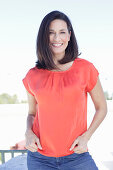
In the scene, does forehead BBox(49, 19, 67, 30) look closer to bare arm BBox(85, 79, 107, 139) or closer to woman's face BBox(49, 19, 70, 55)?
woman's face BBox(49, 19, 70, 55)

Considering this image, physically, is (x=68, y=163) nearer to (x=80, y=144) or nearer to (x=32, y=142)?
(x=80, y=144)

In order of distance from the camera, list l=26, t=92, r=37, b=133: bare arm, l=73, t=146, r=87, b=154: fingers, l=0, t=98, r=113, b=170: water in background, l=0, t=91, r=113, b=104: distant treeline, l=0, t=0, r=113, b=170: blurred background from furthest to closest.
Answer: l=0, t=91, r=113, b=104: distant treeline
l=0, t=0, r=113, b=170: blurred background
l=0, t=98, r=113, b=170: water in background
l=26, t=92, r=37, b=133: bare arm
l=73, t=146, r=87, b=154: fingers

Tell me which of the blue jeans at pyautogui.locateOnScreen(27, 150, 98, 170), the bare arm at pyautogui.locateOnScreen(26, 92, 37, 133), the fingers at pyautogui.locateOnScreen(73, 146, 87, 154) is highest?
the bare arm at pyautogui.locateOnScreen(26, 92, 37, 133)

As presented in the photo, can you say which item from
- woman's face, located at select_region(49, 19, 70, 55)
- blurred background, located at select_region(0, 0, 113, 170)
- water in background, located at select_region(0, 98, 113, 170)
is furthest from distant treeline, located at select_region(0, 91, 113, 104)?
woman's face, located at select_region(49, 19, 70, 55)

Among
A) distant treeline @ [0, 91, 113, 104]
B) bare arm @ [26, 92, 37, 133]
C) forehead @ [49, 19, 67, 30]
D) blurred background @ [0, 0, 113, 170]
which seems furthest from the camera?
distant treeline @ [0, 91, 113, 104]

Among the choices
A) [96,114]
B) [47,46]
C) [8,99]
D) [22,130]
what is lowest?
[22,130]

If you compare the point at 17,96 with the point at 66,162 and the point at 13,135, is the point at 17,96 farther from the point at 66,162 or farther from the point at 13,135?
the point at 66,162

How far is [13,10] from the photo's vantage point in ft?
83.0

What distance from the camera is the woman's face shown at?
139 centimetres

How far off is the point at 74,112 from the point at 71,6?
22823 mm

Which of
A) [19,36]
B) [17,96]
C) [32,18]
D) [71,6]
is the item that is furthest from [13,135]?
[19,36]

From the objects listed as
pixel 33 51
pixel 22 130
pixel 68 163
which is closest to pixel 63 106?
pixel 68 163

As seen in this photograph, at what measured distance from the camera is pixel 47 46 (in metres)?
1.44

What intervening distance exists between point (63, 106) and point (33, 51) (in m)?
0.96
